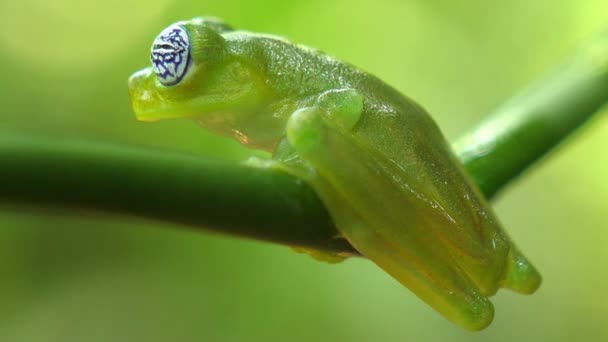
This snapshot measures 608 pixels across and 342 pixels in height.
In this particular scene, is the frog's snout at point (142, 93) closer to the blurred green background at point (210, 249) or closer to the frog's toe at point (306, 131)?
the frog's toe at point (306, 131)

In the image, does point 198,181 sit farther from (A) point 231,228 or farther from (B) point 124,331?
(B) point 124,331

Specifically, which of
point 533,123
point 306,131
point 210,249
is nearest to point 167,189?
point 306,131

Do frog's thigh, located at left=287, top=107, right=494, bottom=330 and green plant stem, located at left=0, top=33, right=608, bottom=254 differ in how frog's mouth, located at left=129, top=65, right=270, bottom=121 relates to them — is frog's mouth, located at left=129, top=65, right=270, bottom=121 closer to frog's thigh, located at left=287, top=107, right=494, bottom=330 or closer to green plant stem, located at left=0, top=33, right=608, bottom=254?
→ frog's thigh, located at left=287, top=107, right=494, bottom=330

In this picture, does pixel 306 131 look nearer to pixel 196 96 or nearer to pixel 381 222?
pixel 381 222

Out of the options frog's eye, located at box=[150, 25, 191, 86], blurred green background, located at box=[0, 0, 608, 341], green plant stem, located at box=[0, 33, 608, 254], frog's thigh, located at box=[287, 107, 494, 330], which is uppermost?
frog's eye, located at box=[150, 25, 191, 86]

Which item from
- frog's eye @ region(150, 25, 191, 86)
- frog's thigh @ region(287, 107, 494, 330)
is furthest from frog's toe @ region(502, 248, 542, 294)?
frog's eye @ region(150, 25, 191, 86)

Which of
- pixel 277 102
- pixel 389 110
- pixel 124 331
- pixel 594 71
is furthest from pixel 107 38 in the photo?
pixel 594 71

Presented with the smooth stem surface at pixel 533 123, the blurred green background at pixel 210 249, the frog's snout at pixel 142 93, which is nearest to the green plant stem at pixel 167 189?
the smooth stem surface at pixel 533 123
